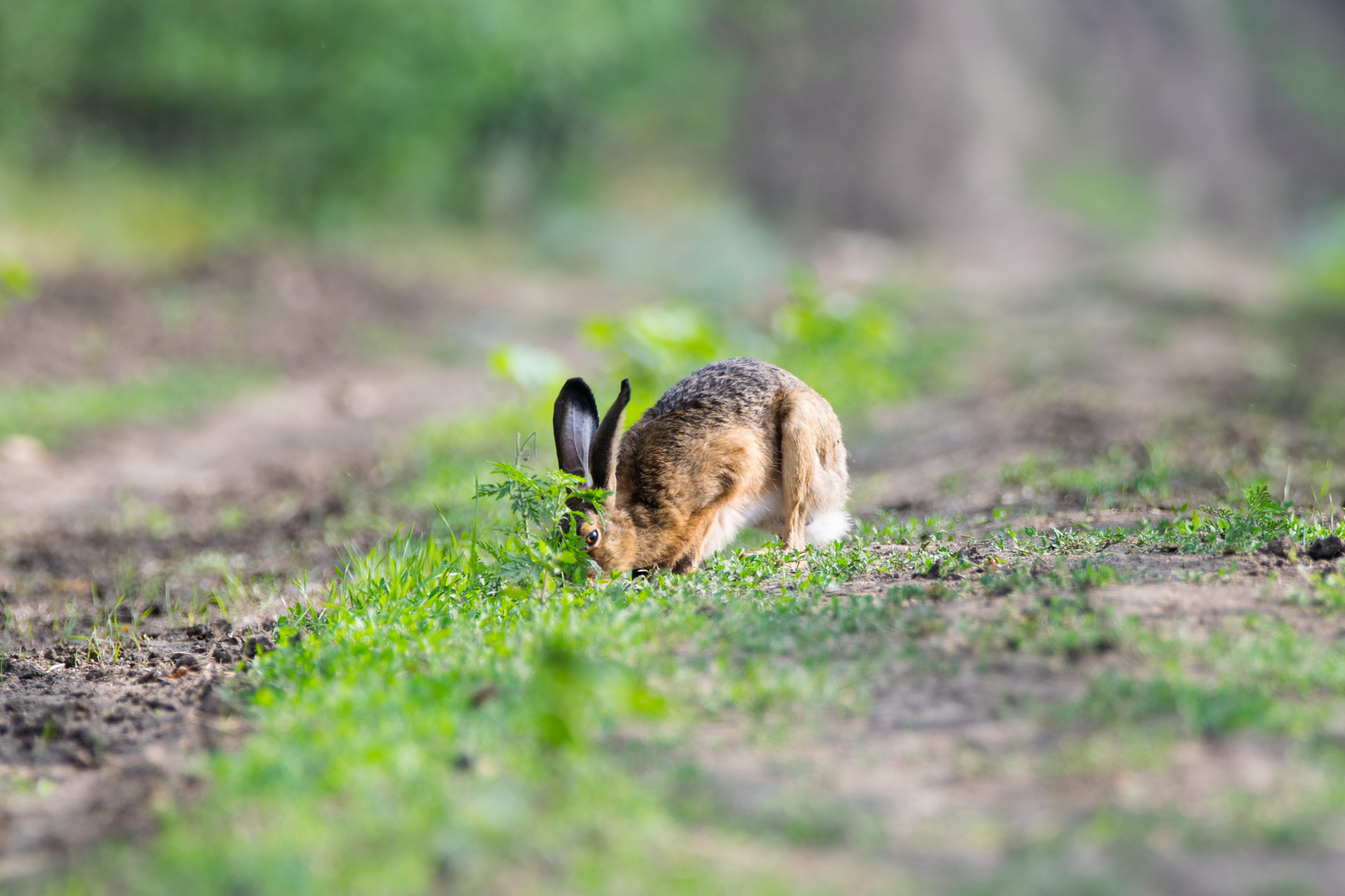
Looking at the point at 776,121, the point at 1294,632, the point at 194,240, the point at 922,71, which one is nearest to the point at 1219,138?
the point at 922,71

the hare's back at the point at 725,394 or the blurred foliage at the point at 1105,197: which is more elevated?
the blurred foliage at the point at 1105,197

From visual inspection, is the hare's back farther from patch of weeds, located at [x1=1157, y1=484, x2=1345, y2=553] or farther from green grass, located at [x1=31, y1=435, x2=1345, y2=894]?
patch of weeds, located at [x1=1157, y1=484, x2=1345, y2=553]

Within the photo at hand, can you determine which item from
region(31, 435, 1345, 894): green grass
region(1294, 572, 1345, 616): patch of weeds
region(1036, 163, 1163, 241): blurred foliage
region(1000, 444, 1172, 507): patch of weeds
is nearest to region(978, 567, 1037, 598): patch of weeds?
region(31, 435, 1345, 894): green grass

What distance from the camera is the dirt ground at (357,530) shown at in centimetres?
305

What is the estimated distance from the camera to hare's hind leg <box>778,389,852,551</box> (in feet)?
18.6

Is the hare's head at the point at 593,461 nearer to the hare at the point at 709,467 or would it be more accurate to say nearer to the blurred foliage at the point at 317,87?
the hare at the point at 709,467

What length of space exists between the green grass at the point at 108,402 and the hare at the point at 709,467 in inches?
297

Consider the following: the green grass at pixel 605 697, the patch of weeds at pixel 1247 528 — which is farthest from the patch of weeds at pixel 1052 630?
the patch of weeds at pixel 1247 528

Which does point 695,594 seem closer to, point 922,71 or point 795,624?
point 795,624

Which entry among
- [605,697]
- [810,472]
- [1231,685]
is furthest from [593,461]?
[1231,685]

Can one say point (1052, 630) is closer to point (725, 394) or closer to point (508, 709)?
point (508, 709)

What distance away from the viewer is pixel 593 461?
511cm

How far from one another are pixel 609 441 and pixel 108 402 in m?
9.03

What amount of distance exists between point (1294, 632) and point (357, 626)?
134 inches
